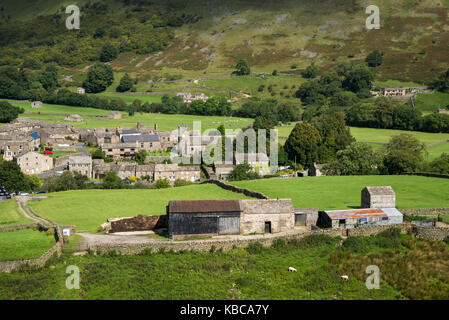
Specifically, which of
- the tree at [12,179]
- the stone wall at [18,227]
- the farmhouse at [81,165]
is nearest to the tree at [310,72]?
the farmhouse at [81,165]

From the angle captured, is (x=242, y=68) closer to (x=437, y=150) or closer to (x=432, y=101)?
(x=432, y=101)

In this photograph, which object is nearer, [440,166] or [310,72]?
[440,166]

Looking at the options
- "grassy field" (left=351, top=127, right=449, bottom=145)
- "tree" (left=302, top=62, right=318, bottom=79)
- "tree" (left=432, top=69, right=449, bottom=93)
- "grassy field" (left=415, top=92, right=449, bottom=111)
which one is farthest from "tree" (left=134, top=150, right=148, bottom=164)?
"tree" (left=302, top=62, right=318, bottom=79)

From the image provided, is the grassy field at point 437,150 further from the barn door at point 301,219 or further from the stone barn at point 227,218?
the stone barn at point 227,218

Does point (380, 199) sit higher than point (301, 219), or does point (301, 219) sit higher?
point (380, 199)

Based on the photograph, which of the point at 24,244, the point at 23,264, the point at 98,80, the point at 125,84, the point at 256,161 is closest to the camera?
the point at 23,264

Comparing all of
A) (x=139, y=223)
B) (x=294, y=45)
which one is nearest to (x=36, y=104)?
(x=294, y=45)
